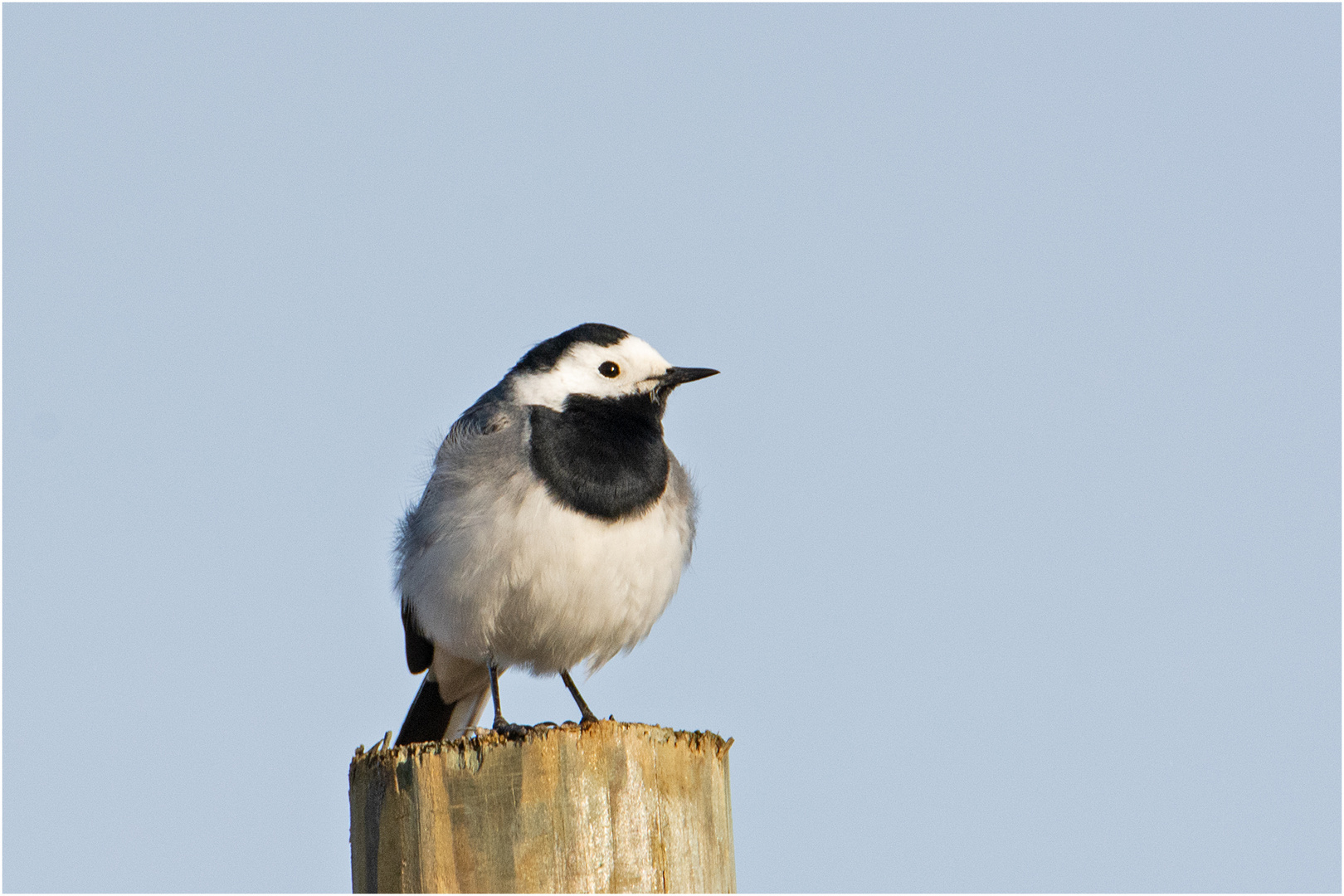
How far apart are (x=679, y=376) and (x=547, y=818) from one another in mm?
4018

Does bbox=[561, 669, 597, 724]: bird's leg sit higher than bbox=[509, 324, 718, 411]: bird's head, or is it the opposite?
bbox=[509, 324, 718, 411]: bird's head

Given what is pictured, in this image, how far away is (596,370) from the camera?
8.12m

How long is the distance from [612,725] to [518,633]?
303 centimetres

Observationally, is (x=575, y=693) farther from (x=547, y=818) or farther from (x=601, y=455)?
(x=547, y=818)

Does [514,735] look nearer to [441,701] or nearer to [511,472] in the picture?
[511,472]

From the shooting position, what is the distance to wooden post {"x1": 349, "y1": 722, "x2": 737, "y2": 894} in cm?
448

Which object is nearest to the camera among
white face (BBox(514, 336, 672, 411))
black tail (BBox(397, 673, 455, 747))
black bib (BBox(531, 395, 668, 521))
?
black bib (BBox(531, 395, 668, 521))

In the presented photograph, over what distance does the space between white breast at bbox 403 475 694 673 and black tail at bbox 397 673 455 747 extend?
677 millimetres

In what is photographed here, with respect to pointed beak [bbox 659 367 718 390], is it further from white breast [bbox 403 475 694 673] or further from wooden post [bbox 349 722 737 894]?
wooden post [bbox 349 722 737 894]

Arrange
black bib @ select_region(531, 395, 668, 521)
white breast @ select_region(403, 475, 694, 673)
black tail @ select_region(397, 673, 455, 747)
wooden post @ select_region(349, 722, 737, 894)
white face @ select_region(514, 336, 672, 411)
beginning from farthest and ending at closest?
black tail @ select_region(397, 673, 455, 747), white face @ select_region(514, 336, 672, 411), black bib @ select_region(531, 395, 668, 521), white breast @ select_region(403, 475, 694, 673), wooden post @ select_region(349, 722, 737, 894)

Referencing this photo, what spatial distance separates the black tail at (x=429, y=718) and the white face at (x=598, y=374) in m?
1.74

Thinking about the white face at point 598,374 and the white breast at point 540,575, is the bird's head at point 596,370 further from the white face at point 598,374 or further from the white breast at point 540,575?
the white breast at point 540,575

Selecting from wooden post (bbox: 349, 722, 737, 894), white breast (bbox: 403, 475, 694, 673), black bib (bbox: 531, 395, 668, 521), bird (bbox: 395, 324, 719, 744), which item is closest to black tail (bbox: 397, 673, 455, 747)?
bird (bbox: 395, 324, 719, 744)

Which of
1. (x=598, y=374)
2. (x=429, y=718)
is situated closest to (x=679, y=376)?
(x=598, y=374)
